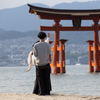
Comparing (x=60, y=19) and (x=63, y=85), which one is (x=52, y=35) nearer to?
(x=60, y=19)

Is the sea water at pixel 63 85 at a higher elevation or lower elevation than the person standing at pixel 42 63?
lower

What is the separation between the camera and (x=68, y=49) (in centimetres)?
18162

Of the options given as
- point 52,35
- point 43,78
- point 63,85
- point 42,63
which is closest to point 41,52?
point 42,63

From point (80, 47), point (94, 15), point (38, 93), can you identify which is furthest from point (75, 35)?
point (38, 93)

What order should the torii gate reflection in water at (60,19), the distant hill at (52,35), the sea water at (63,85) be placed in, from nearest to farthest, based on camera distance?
the sea water at (63,85), the torii gate reflection in water at (60,19), the distant hill at (52,35)

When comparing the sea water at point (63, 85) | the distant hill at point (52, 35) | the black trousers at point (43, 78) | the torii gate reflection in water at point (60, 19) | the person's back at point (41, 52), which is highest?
the distant hill at point (52, 35)

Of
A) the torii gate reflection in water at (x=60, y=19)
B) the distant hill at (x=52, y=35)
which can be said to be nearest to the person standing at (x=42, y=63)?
the torii gate reflection in water at (x=60, y=19)

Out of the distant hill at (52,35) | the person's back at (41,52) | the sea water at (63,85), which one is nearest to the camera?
the person's back at (41,52)

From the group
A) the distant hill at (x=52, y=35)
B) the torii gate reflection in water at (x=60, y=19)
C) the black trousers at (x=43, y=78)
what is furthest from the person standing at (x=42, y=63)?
the distant hill at (x=52, y=35)

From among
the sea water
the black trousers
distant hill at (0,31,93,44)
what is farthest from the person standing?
distant hill at (0,31,93,44)

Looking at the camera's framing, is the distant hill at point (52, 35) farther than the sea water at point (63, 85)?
Yes

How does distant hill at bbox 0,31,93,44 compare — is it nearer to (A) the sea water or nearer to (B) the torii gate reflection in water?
(B) the torii gate reflection in water

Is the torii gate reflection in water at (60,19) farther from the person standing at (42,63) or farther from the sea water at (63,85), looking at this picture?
the person standing at (42,63)

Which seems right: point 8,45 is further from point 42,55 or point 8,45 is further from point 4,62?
point 42,55
